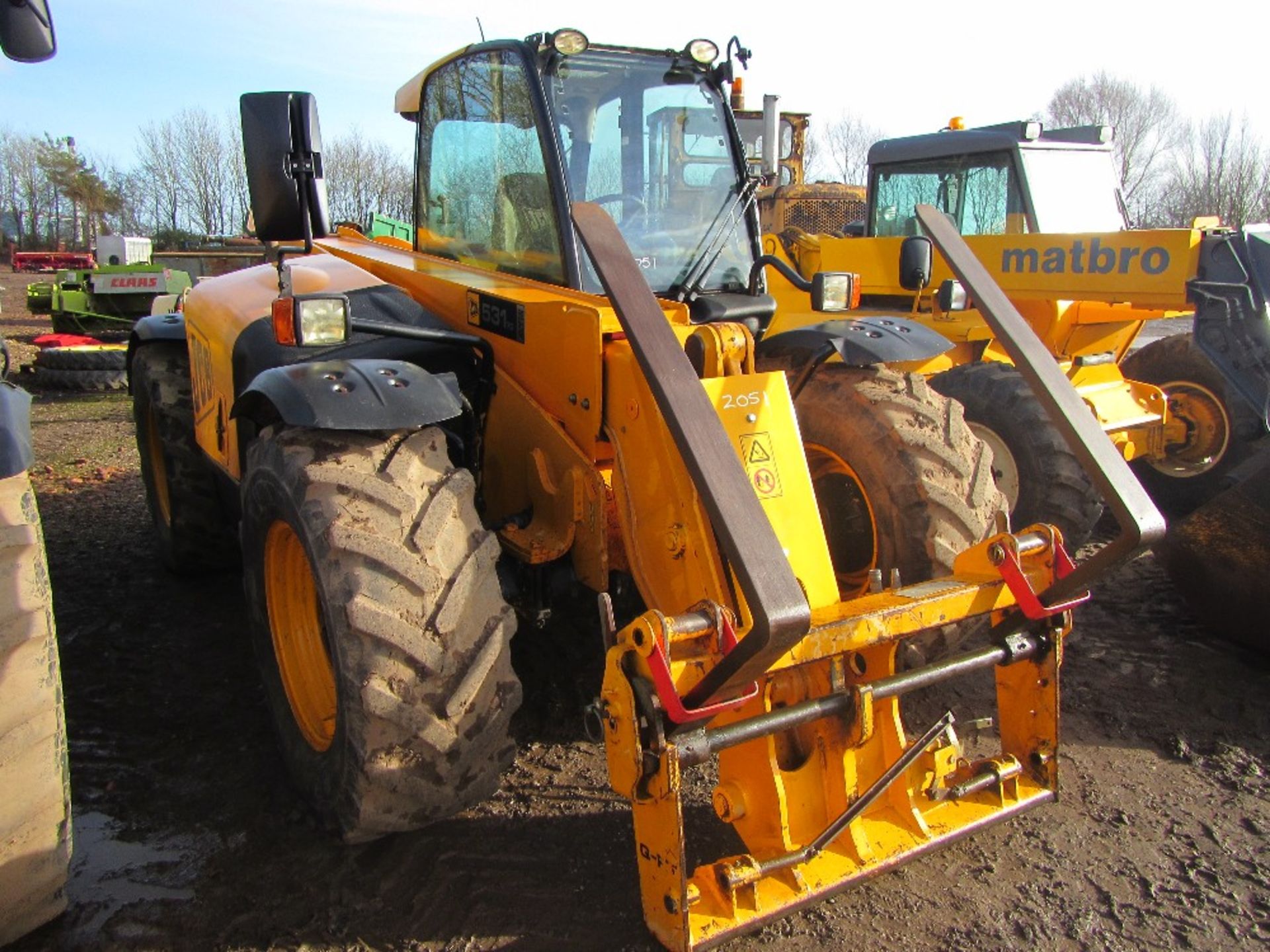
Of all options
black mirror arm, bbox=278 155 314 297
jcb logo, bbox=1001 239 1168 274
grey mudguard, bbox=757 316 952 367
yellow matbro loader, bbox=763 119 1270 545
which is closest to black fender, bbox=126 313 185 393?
black mirror arm, bbox=278 155 314 297

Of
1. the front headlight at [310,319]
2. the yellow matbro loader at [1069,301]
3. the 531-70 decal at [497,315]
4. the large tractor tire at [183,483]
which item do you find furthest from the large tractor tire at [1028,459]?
the large tractor tire at [183,483]

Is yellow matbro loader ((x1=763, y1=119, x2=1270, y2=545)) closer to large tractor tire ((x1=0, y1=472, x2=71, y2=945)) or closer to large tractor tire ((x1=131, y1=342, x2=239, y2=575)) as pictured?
large tractor tire ((x1=0, y1=472, x2=71, y2=945))

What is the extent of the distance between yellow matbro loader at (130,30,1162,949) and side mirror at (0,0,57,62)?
96 centimetres

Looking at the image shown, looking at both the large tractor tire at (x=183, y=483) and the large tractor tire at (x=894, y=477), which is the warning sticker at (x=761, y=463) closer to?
the large tractor tire at (x=894, y=477)

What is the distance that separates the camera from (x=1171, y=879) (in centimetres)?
289

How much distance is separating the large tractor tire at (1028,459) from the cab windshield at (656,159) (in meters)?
2.32

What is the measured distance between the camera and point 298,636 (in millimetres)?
3287

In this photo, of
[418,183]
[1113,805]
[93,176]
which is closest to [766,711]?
[1113,805]

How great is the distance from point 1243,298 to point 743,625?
4.48 meters

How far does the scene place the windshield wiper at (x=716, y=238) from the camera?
3.59 metres

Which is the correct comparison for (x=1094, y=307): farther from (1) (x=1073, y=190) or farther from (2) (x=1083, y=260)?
(1) (x=1073, y=190)

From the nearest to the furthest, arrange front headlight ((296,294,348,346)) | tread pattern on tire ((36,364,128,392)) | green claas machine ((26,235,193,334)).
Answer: front headlight ((296,294,348,346)) → tread pattern on tire ((36,364,128,392)) → green claas machine ((26,235,193,334))

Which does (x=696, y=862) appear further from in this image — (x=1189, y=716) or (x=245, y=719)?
(x=1189, y=716)

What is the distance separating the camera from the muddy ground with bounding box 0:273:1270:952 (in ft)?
8.61
